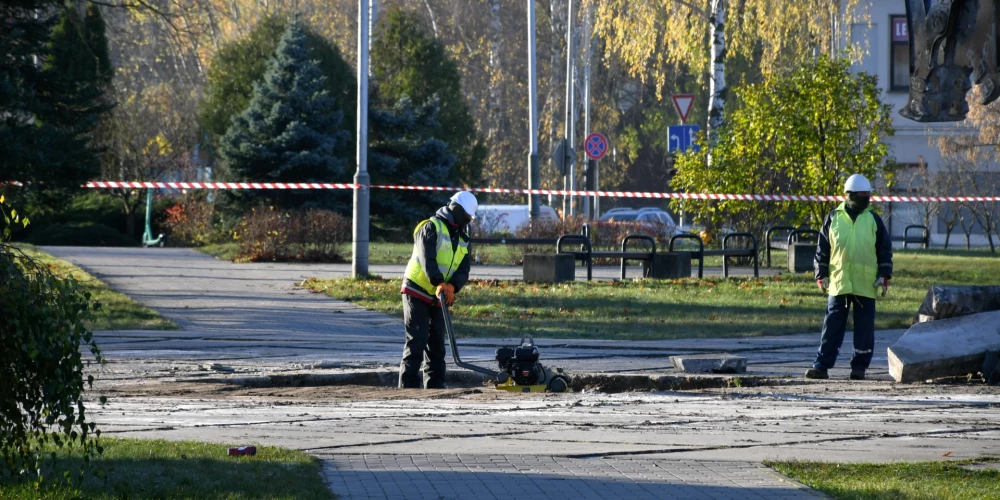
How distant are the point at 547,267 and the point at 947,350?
10.1 metres

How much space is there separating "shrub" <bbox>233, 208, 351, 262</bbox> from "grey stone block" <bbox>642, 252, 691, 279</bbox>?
23.3 ft

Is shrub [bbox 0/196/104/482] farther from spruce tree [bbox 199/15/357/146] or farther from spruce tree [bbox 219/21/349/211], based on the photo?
spruce tree [bbox 199/15/357/146]

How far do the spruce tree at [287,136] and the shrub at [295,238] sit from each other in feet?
22.8

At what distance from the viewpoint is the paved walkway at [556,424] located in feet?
21.5

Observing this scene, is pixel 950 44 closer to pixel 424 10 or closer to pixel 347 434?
pixel 347 434

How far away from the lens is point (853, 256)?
37.5 ft

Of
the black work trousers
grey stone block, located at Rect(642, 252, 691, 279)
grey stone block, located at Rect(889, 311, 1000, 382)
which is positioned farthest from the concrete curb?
grey stone block, located at Rect(642, 252, 691, 279)

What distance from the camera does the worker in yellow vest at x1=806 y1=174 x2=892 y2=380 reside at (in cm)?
1115

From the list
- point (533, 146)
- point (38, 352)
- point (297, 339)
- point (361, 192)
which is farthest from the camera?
point (533, 146)

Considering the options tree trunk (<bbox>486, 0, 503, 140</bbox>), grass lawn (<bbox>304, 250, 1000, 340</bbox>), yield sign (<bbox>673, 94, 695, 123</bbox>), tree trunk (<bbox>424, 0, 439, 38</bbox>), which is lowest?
grass lawn (<bbox>304, 250, 1000, 340</bbox>)

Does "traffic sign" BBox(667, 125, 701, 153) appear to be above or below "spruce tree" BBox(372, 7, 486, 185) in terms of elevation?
below

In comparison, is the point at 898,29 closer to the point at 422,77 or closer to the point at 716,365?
the point at 422,77

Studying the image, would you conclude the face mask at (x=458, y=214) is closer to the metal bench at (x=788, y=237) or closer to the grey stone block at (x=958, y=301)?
the grey stone block at (x=958, y=301)

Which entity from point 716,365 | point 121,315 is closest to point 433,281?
point 716,365
